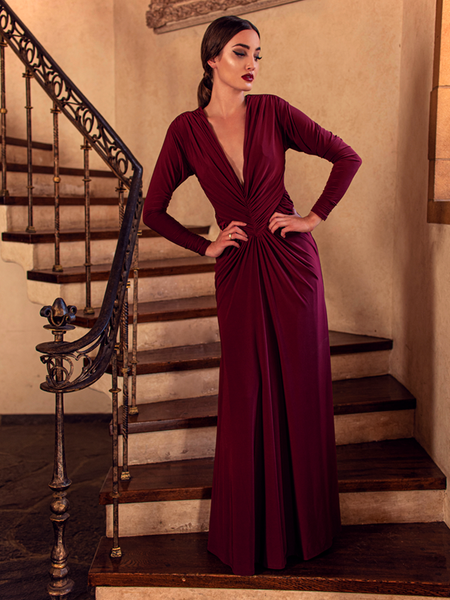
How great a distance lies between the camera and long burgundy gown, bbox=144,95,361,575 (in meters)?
1.89

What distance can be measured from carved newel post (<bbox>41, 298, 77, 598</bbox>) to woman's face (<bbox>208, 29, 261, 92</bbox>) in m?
0.89

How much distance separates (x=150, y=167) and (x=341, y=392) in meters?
2.55

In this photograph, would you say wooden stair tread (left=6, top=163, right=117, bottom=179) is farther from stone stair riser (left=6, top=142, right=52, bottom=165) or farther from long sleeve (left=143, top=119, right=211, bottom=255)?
long sleeve (left=143, top=119, right=211, bottom=255)

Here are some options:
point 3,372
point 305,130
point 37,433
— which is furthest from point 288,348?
point 3,372

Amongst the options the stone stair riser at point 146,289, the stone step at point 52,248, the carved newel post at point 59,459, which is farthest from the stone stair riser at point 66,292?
the carved newel post at point 59,459

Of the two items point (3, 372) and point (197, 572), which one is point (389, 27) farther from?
point (3, 372)

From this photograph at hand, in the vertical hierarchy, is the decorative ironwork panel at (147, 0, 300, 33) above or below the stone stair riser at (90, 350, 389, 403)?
above

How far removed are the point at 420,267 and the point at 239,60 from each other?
1.36m

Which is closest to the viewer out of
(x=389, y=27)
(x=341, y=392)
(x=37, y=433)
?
(x=341, y=392)

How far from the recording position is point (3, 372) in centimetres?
444

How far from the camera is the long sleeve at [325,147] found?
1.90m

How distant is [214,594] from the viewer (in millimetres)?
1979

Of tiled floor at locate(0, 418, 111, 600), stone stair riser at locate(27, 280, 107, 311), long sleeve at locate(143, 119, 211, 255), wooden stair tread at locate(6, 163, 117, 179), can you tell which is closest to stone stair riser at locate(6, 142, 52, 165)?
wooden stair tread at locate(6, 163, 117, 179)

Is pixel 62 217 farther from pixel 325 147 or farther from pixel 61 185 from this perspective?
pixel 325 147
